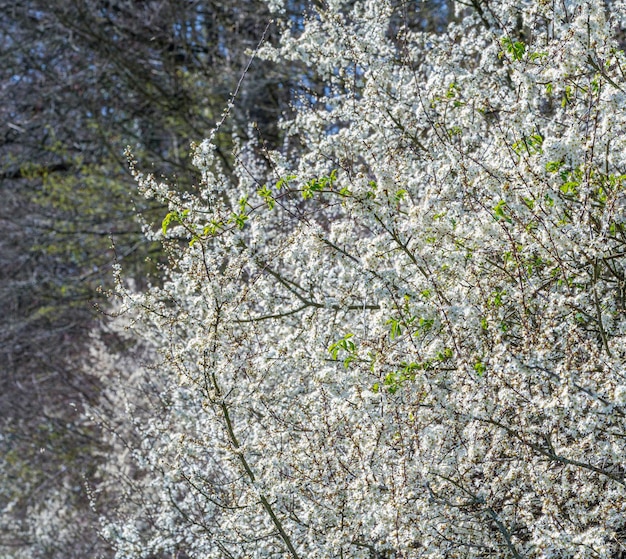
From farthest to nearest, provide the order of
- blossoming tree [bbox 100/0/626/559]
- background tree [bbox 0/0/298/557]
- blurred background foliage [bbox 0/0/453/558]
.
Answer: background tree [bbox 0/0/298/557] → blurred background foliage [bbox 0/0/453/558] → blossoming tree [bbox 100/0/626/559]

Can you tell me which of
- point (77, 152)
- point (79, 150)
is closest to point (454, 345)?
point (79, 150)

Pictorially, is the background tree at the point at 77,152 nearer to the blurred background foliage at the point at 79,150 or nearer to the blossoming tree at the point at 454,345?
the blurred background foliage at the point at 79,150

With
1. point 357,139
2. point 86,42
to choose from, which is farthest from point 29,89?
point 357,139

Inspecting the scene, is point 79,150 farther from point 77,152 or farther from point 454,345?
point 454,345

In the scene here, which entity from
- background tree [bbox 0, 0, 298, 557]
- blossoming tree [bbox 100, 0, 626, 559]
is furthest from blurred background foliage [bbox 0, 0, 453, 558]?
blossoming tree [bbox 100, 0, 626, 559]

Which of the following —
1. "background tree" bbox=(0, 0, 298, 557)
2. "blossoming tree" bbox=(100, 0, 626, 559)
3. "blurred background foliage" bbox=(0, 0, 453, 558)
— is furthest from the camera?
"background tree" bbox=(0, 0, 298, 557)

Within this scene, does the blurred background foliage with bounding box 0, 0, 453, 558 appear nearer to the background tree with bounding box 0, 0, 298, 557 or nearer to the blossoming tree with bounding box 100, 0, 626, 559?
the background tree with bounding box 0, 0, 298, 557

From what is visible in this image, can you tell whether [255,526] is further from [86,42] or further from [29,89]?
[29,89]

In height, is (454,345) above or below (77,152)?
above

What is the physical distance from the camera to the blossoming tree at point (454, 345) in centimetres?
316

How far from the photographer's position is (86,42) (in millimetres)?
12289

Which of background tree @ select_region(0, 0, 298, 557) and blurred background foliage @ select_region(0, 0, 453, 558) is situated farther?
background tree @ select_region(0, 0, 298, 557)

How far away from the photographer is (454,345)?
10.3 ft

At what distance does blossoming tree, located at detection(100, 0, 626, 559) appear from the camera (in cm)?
316
